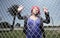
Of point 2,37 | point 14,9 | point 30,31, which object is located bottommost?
point 2,37

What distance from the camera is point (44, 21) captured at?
1.46 meters

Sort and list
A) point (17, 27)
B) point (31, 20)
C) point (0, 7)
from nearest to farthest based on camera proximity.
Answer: point (31, 20) < point (17, 27) < point (0, 7)

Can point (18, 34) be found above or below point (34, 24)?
below

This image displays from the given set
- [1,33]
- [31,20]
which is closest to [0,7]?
[1,33]

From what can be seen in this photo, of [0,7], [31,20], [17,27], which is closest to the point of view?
[31,20]

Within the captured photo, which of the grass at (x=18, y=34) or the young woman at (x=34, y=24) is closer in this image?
the young woman at (x=34, y=24)

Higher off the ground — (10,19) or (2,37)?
(10,19)

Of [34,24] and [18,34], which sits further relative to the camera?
[18,34]

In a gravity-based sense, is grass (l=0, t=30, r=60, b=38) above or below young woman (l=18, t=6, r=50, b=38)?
below

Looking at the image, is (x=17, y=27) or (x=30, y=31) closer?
(x=30, y=31)

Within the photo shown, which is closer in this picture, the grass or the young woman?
the young woman

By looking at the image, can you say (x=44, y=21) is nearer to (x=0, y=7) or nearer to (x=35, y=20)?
(x=35, y=20)

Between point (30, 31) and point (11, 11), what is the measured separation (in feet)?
1.77

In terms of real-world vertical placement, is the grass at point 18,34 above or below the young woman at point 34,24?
below
